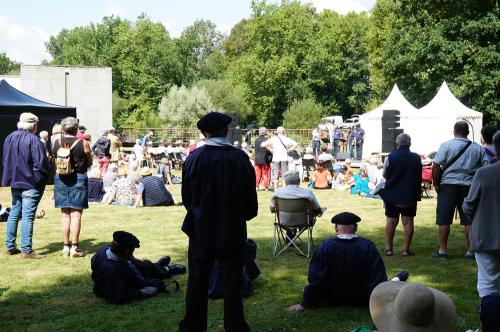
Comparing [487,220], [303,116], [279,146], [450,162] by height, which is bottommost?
[487,220]

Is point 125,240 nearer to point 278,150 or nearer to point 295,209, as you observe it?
point 295,209

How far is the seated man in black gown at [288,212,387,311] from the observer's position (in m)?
5.61

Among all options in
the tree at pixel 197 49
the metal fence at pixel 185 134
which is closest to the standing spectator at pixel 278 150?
the metal fence at pixel 185 134

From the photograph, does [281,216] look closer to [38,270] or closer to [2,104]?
[38,270]

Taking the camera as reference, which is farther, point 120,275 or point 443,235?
point 443,235

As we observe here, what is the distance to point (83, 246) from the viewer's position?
351 inches

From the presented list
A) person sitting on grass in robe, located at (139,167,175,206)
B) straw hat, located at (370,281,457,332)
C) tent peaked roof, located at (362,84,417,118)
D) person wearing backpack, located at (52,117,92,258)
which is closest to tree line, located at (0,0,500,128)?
tent peaked roof, located at (362,84,417,118)

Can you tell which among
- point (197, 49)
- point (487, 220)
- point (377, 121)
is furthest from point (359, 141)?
point (197, 49)

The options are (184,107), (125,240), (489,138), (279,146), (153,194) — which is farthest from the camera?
(184,107)

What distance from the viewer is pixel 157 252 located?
28.0 ft

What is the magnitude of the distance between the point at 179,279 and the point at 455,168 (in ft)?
11.5

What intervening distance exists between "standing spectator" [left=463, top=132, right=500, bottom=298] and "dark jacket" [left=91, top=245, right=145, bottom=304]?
10.4 feet

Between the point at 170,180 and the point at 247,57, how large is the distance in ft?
138

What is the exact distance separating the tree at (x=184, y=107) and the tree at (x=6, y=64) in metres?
54.1
